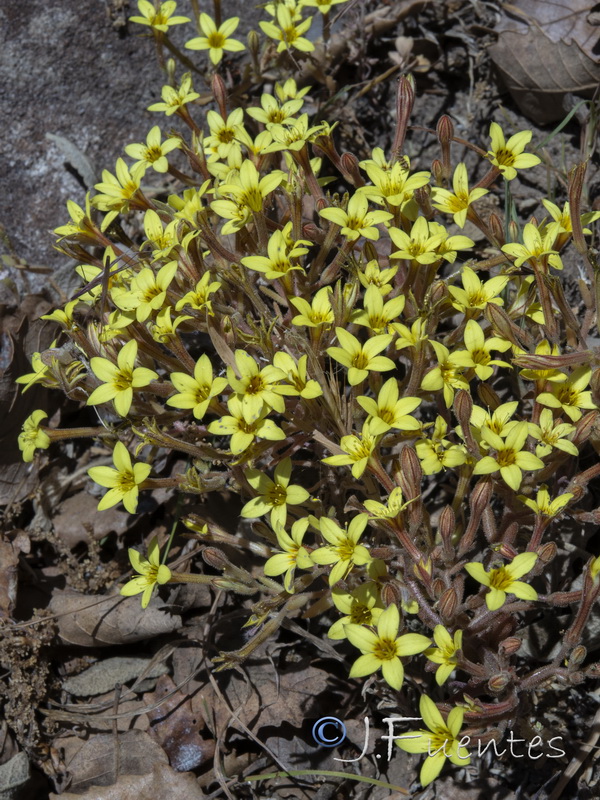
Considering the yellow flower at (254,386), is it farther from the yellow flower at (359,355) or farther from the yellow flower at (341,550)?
the yellow flower at (341,550)

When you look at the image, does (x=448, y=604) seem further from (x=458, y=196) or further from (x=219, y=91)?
(x=219, y=91)

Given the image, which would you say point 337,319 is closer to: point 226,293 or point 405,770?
point 226,293

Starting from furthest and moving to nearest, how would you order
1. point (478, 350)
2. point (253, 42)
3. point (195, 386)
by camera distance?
point (253, 42) < point (478, 350) < point (195, 386)

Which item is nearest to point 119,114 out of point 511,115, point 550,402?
point 511,115

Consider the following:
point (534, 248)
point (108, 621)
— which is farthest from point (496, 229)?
point (108, 621)

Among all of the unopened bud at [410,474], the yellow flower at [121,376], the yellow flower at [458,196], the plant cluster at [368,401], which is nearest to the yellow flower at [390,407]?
the plant cluster at [368,401]
